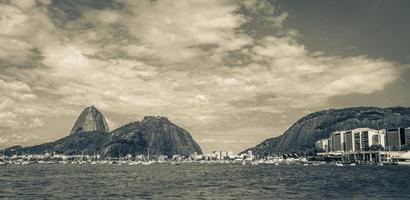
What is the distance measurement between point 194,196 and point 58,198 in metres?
30.4

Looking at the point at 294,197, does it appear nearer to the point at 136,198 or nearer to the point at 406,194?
the point at 406,194

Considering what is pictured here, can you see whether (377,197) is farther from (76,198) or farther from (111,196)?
(76,198)

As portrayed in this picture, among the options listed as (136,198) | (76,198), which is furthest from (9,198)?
(136,198)

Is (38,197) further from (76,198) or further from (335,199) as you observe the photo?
(335,199)

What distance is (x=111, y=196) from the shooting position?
95250 millimetres

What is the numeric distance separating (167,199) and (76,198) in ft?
69.5

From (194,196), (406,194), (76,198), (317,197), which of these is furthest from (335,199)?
(76,198)

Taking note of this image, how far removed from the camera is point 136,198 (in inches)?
3543

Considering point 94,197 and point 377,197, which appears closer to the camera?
point 377,197

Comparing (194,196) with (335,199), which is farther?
(194,196)

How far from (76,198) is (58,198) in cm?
427

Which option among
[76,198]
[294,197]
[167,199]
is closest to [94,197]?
[76,198]

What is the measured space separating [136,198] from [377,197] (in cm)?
5112

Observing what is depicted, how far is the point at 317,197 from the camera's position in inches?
3511
